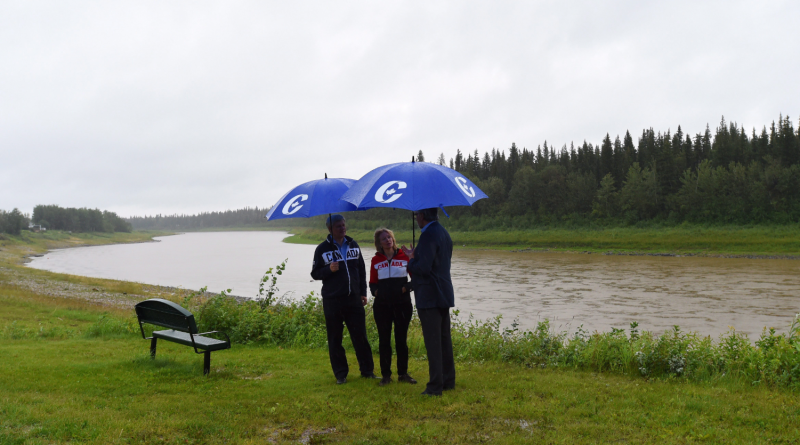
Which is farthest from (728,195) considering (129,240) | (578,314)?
(129,240)

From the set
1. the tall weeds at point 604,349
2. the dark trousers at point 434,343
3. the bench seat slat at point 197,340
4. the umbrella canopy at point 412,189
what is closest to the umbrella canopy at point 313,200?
the umbrella canopy at point 412,189

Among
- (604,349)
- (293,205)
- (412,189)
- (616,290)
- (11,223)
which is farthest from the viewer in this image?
(11,223)

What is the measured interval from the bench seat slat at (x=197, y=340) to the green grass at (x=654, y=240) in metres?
60.3

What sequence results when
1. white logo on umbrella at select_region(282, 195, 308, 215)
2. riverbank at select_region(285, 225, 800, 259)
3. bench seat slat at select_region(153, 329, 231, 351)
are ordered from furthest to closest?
riverbank at select_region(285, 225, 800, 259)
bench seat slat at select_region(153, 329, 231, 351)
white logo on umbrella at select_region(282, 195, 308, 215)

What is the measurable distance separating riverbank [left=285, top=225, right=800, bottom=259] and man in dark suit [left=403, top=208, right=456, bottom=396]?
5800 centimetres

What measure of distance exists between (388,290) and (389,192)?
1367 millimetres

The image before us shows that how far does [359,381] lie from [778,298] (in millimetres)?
26597

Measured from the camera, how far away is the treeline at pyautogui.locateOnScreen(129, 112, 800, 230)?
7494cm

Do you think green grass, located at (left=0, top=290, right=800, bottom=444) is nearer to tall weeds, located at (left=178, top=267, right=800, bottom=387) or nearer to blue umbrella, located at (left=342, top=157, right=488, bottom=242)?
tall weeds, located at (left=178, top=267, right=800, bottom=387)

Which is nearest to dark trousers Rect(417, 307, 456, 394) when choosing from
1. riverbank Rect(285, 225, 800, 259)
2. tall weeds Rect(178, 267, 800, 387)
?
tall weeds Rect(178, 267, 800, 387)

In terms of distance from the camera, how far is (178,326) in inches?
304

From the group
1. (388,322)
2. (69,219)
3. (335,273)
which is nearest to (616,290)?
(388,322)

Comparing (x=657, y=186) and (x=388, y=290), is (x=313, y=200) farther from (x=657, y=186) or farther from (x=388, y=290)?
(x=657, y=186)

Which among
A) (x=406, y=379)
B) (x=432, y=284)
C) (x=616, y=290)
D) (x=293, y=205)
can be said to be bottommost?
Result: (x=616, y=290)
